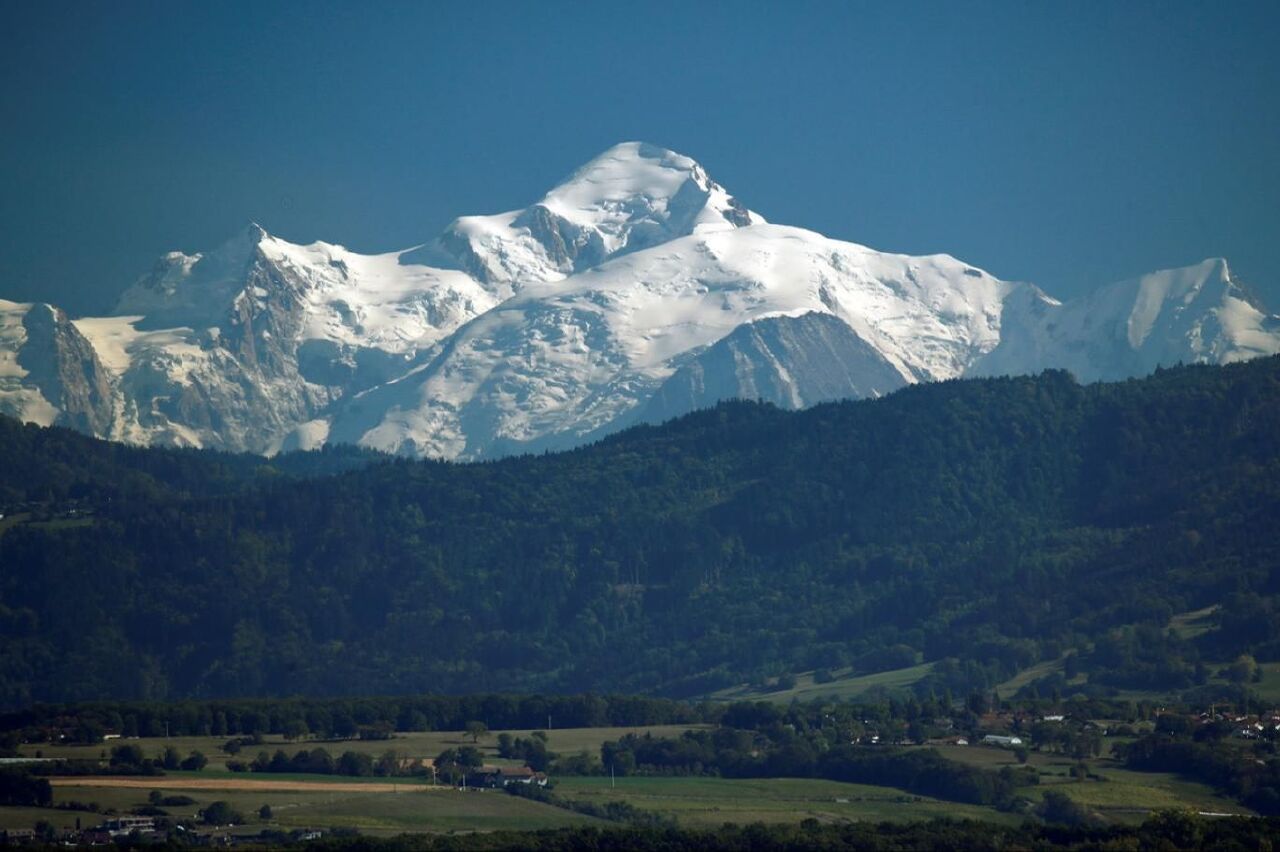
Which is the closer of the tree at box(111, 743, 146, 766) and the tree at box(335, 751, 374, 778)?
the tree at box(111, 743, 146, 766)

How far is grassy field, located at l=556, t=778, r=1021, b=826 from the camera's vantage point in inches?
6585

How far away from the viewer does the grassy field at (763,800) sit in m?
167

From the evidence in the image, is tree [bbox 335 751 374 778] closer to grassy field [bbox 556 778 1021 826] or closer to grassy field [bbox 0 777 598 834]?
grassy field [bbox 0 777 598 834]

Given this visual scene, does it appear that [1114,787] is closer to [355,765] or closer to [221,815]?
[355,765]

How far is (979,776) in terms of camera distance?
581 feet

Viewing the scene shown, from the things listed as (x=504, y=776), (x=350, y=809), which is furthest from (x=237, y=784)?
(x=504, y=776)

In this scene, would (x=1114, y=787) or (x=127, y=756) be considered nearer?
(x=1114, y=787)

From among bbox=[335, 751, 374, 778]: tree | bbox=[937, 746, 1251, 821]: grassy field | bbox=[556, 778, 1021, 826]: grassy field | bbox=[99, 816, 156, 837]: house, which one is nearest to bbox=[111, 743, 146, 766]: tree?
bbox=[335, 751, 374, 778]: tree

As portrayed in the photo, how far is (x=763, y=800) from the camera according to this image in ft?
579

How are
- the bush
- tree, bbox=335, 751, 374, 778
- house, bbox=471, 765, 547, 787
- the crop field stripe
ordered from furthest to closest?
tree, bbox=335, 751, 374, 778, house, bbox=471, 765, 547, 787, the crop field stripe, the bush

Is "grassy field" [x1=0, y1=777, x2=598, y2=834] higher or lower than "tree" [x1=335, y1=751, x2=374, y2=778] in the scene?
lower

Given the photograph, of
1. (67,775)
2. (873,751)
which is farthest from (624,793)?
(67,775)

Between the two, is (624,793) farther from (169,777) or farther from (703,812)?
(169,777)

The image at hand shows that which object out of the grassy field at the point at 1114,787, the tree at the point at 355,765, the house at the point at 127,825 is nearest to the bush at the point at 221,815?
the house at the point at 127,825
